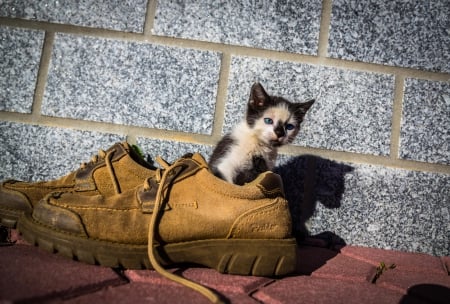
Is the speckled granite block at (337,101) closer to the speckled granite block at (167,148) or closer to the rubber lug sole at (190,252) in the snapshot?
the speckled granite block at (167,148)

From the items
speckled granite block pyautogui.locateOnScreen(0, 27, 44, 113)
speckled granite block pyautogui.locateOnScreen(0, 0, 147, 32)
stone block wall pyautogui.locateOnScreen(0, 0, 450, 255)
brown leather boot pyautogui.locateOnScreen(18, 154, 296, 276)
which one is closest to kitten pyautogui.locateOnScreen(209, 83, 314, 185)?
stone block wall pyautogui.locateOnScreen(0, 0, 450, 255)

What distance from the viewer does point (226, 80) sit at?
1.73 meters

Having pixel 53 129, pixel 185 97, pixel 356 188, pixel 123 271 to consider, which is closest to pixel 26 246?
pixel 123 271

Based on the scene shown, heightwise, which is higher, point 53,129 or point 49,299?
point 53,129

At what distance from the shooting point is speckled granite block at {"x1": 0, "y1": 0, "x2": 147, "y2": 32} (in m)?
1.71

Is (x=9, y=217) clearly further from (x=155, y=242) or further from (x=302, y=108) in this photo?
(x=302, y=108)

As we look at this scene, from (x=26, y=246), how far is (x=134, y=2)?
4.34 feet

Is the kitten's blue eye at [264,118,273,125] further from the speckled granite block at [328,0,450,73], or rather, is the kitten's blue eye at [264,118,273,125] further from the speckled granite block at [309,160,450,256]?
the speckled granite block at [328,0,450,73]

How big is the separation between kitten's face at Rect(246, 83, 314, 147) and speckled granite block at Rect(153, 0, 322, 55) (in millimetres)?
318

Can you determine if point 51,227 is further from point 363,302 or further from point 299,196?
point 299,196

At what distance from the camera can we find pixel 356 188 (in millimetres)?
1688

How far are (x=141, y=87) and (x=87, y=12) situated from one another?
51 cm

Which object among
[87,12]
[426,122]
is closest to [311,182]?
[426,122]

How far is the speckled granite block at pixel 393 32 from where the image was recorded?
170 centimetres
